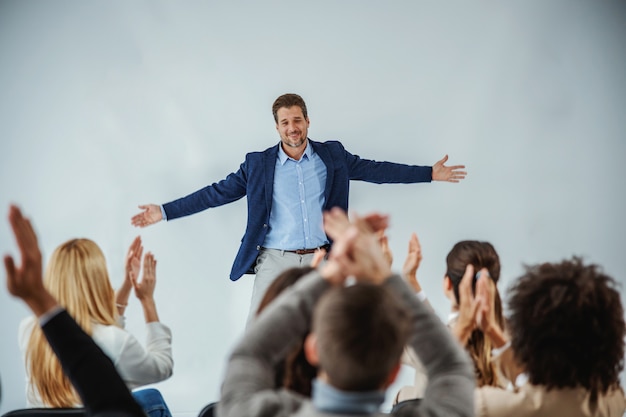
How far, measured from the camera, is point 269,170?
3510 mm

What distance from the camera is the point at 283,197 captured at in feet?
11.5

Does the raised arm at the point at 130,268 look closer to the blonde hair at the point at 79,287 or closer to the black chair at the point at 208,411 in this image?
the blonde hair at the point at 79,287

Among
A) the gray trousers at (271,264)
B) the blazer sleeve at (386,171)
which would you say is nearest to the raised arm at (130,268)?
the gray trousers at (271,264)

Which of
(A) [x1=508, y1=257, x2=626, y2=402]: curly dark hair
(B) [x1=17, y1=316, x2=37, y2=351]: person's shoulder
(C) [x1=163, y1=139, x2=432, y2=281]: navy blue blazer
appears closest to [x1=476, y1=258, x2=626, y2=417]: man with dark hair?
(A) [x1=508, y1=257, x2=626, y2=402]: curly dark hair

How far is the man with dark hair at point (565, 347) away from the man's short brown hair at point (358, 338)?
0.57m

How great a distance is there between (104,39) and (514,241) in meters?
2.56

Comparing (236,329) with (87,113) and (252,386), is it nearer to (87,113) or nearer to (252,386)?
(87,113)

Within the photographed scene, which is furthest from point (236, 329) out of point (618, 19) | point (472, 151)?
point (618, 19)

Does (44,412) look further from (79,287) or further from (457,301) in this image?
(457,301)

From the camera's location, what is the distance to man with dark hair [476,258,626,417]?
146 centimetres

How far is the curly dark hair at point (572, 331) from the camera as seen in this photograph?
4.78ft

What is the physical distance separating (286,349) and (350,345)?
142 mm

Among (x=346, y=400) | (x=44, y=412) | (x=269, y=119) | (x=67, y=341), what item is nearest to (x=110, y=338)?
(x=44, y=412)

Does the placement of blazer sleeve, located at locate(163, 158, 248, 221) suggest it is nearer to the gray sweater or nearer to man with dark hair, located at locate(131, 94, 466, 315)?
man with dark hair, located at locate(131, 94, 466, 315)
